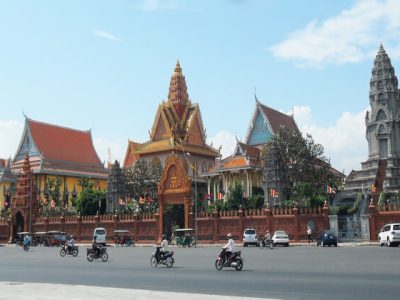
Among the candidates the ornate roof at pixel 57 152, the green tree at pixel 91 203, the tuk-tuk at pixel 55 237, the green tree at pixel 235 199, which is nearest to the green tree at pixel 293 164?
the green tree at pixel 235 199

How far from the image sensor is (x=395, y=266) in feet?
55.1

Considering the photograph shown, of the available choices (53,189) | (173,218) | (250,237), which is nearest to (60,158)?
(53,189)

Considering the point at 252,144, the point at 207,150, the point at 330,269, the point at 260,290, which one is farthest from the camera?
the point at 207,150

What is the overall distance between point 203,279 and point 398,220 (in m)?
24.2

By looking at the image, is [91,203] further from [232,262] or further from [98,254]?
[232,262]

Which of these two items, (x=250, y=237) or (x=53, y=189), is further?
(x=53, y=189)

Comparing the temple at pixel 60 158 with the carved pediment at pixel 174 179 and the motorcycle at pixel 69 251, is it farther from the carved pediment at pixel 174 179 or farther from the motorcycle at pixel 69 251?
the motorcycle at pixel 69 251

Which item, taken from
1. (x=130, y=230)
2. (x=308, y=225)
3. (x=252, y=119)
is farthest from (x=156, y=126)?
(x=308, y=225)

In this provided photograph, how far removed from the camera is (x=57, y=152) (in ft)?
265

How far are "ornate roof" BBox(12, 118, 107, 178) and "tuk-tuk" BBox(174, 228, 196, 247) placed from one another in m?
39.5

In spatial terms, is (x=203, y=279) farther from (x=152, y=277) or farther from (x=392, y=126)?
(x=392, y=126)

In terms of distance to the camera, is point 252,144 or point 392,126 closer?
point 392,126

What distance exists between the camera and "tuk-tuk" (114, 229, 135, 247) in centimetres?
4356

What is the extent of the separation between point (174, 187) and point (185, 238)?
695 cm
